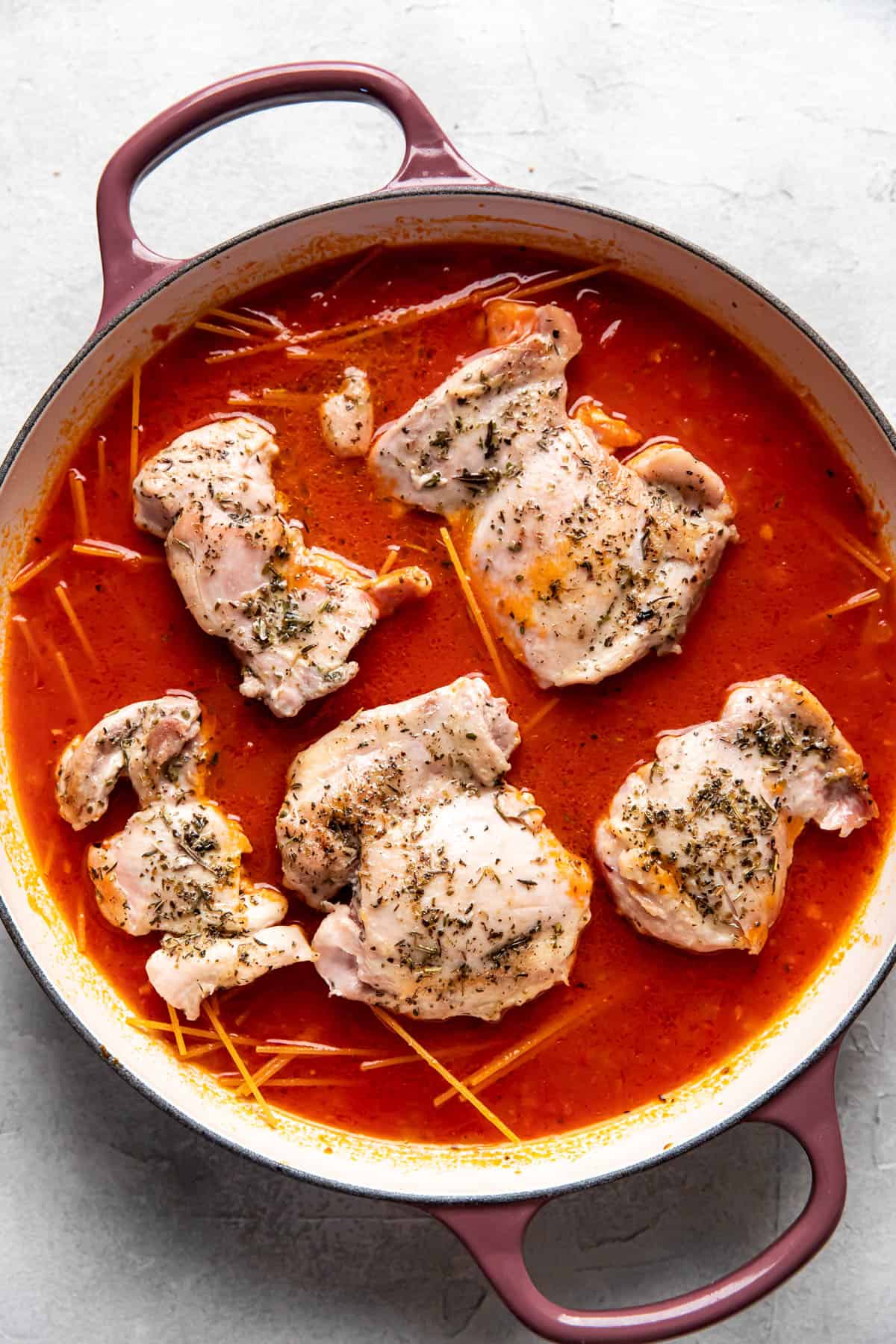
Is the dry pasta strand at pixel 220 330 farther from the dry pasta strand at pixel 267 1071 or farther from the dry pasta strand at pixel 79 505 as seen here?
the dry pasta strand at pixel 267 1071

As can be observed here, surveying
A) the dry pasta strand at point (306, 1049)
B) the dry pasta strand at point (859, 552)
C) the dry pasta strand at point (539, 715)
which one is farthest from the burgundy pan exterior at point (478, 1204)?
the dry pasta strand at point (859, 552)

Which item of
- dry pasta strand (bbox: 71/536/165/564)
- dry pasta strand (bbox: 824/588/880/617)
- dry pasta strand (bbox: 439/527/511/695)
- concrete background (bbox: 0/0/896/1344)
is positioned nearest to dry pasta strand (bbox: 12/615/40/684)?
dry pasta strand (bbox: 71/536/165/564)

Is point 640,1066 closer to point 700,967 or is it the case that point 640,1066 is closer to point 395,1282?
point 700,967

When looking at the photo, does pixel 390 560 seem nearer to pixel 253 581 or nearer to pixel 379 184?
pixel 253 581

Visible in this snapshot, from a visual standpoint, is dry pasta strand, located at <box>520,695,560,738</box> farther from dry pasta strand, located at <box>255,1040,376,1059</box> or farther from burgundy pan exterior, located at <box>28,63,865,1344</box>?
burgundy pan exterior, located at <box>28,63,865,1344</box>

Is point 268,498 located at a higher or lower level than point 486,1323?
higher

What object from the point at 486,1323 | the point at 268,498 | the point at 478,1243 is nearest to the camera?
the point at 478,1243

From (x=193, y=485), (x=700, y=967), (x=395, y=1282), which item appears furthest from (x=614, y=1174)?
(x=193, y=485)
